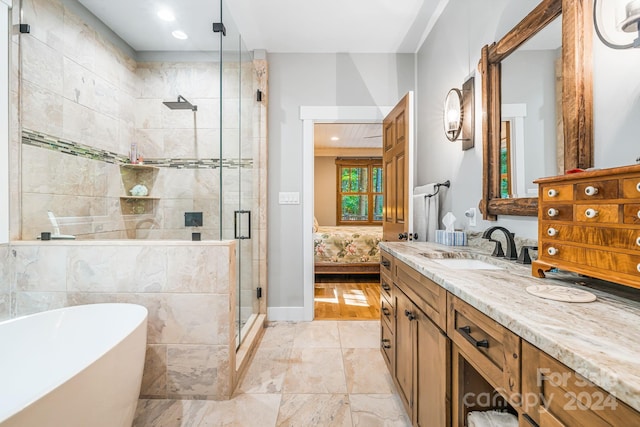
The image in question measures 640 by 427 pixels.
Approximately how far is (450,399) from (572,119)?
1.16 metres

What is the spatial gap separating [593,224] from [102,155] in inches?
108

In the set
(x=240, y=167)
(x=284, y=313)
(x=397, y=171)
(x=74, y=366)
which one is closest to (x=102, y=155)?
(x=240, y=167)

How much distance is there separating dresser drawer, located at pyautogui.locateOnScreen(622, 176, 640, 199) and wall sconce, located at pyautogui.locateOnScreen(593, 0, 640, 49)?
1.73 ft

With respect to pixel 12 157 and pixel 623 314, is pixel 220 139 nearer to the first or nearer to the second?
pixel 12 157

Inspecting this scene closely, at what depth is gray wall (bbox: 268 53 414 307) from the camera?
2.93 meters

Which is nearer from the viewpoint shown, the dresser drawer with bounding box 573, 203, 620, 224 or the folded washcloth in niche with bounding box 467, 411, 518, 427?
the dresser drawer with bounding box 573, 203, 620, 224

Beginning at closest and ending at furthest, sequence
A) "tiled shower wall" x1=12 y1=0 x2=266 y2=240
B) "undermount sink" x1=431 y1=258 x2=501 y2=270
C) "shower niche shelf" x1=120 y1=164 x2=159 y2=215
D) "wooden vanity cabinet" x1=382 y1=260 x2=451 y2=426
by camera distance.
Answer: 1. "wooden vanity cabinet" x1=382 y1=260 x2=451 y2=426
2. "undermount sink" x1=431 y1=258 x2=501 y2=270
3. "tiled shower wall" x1=12 y1=0 x2=266 y2=240
4. "shower niche shelf" x1=120 y1=164 x2=159 y2=215

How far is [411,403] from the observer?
136 centimetres

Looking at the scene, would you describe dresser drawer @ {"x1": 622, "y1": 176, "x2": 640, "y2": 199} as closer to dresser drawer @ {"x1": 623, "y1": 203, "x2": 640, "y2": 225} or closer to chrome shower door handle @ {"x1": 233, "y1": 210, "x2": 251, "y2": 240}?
dresser drawer @ {"x1": 623, "y1": 203, "x2": 640, "y2": 225}

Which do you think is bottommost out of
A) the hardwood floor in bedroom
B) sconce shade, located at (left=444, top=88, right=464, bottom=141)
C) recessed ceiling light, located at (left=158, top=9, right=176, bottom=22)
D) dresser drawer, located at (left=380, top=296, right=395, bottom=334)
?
the hardwood floor in bedroom

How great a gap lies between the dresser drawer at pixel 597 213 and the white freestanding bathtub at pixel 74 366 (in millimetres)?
1654

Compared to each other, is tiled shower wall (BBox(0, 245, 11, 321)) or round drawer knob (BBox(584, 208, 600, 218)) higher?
round drawer knob (BBox(584, 208, 600, 218))

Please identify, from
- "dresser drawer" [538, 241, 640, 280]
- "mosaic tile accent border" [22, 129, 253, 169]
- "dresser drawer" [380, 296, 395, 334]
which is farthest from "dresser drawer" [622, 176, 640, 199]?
"mosaic tile accent border" [22, 129, 253, 169]

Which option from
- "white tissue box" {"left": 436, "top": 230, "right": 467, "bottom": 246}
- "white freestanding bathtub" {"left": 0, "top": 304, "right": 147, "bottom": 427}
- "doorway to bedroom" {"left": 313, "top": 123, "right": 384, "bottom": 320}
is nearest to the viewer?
"white freestanding bathtub" {"left": 0, "top": 304, "right": 147, "bottom": 427}
